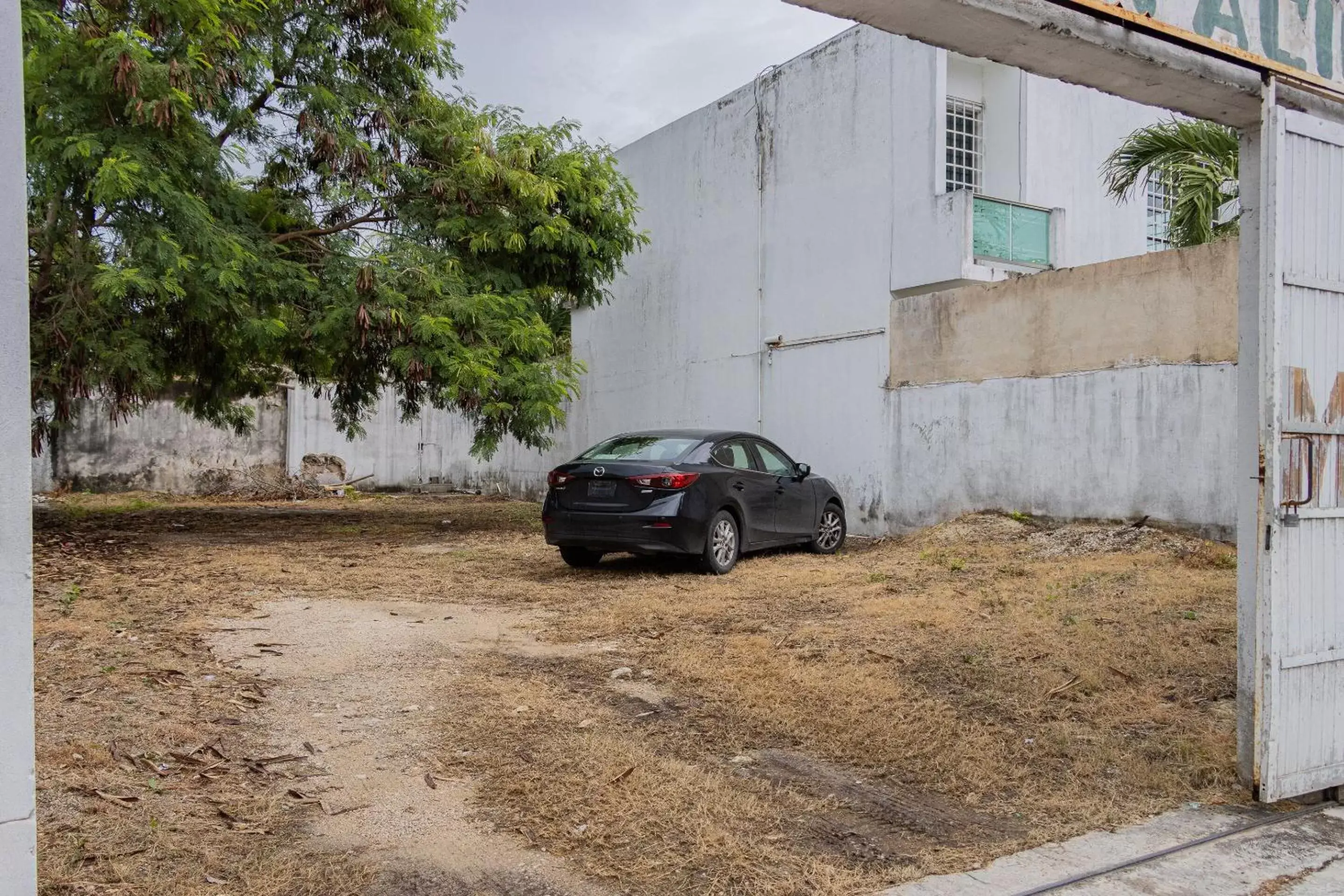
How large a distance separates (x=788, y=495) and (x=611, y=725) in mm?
6729

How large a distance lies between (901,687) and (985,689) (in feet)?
1.58

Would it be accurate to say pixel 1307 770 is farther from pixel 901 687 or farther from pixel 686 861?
pixel 686 861

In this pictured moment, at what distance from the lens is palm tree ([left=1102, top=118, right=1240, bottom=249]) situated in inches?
472

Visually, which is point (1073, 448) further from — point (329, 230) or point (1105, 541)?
point (329, 230)

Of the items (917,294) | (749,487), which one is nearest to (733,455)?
(749,487)

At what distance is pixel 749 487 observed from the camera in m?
11.1

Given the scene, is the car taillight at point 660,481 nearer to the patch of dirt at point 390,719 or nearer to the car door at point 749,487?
the car door at point 749,487

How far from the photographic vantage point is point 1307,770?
4508mm

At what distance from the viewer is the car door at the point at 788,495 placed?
458 inches

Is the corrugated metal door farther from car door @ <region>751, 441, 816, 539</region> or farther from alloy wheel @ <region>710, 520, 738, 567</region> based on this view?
car door @ <region>751, 441, 816, 539</region>

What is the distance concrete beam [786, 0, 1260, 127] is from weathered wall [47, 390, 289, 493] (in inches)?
814

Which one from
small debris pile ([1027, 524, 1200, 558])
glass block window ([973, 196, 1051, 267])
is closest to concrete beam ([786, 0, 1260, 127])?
small debris pile ([1027, 524, 1200, 558])

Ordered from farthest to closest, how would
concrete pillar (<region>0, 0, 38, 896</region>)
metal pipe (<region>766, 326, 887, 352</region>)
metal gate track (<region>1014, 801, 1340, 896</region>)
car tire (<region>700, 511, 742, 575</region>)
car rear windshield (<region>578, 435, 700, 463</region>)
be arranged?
metal pipe (<region>766, 326, 887, 352</region>) → car rear windshield (<region>578, 435, 700, 463</region>) → car tire (<region>700, 511, 742, 575</region>) → metal gate track (<region>1014, 801, 1340, 896</region>) → concrete pillar (<region>0, 0, 38, 896</region>)

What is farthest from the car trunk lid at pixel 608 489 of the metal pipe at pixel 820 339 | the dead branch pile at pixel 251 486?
the dead branch pile at pixel 251 486
